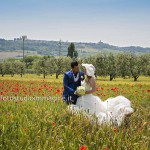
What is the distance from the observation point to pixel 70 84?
38.1 feet

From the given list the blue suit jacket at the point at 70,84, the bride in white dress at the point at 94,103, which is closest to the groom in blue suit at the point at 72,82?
the blue suit jacket at the point at 70,84

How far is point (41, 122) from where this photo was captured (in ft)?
24.2

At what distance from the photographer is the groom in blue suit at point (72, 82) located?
36.7 feet

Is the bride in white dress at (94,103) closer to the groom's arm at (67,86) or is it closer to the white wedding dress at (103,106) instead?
the white wedding dress at (103,106)

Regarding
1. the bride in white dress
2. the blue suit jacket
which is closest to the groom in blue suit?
the blue suit jacket

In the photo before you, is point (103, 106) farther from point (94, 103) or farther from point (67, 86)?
point (67, 86)

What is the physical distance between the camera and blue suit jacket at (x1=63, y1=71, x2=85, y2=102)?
36.8ft

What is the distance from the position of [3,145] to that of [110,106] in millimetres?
4841

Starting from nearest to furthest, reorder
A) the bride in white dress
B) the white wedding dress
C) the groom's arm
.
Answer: the white wedding dress < the bride in white dress < the groom's arm

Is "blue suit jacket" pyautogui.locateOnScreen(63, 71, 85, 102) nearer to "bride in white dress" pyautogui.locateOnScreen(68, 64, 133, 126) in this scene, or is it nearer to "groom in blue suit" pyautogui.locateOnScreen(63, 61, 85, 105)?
"groom in blue suit" pyautogui.locateOnScreen(63, 61, 85, 105)

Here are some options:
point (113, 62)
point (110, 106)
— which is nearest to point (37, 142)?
point (110, 106)

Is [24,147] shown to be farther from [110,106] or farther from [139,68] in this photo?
[139,68]

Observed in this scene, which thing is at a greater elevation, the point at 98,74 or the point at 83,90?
the point at 83,90

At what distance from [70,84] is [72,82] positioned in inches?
4.9
